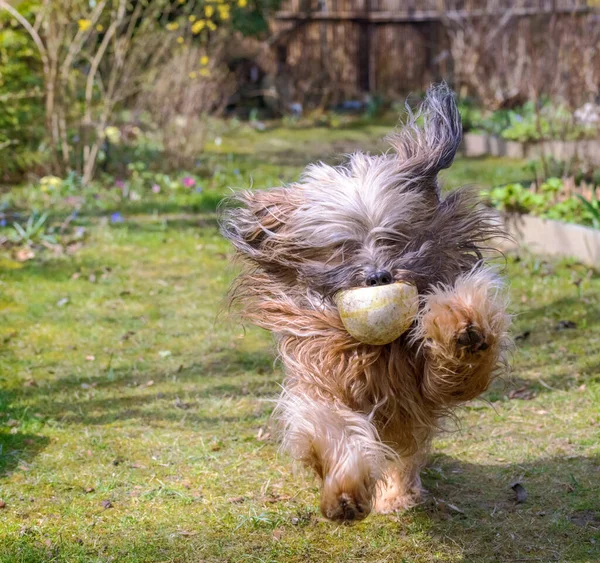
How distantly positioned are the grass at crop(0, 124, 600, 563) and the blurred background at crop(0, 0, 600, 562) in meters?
0.01

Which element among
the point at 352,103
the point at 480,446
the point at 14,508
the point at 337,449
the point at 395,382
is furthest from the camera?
the point at 352,103

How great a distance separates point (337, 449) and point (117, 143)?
8043 mm

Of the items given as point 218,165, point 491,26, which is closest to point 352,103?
point 491,26

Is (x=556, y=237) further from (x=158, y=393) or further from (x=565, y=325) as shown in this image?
(x=158, y=393)

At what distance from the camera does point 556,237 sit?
7160 mm

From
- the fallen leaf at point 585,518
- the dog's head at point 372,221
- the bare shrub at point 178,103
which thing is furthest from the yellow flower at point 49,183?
the fallen leaf at point 585,518

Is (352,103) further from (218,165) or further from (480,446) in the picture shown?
(480,446)

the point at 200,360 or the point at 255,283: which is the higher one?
the point at 255,283

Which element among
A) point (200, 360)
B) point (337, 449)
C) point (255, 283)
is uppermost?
point (255, 283)

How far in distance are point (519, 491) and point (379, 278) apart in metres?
1.25

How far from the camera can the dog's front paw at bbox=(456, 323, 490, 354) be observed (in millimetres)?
3023

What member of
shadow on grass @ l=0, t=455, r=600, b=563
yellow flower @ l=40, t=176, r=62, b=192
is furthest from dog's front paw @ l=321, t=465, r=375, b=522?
yellow flower @ l=40, t=176, r=62, b=192

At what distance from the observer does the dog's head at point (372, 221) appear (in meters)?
3.29

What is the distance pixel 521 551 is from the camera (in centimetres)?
331
